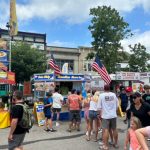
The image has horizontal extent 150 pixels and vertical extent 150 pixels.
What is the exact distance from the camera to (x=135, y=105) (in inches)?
299

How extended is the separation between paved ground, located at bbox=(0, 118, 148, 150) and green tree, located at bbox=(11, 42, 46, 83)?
24272 mm

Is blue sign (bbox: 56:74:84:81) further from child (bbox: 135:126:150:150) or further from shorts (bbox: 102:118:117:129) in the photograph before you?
child (bbox: 135:126:150:150)

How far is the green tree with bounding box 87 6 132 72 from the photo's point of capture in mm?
39062

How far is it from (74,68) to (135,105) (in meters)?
49.2

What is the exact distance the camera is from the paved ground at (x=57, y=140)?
1024 cm

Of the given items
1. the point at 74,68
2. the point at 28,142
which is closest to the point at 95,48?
the point at 74,68

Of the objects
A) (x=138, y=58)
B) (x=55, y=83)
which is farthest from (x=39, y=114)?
(x=138, y=58)

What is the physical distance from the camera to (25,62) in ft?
126

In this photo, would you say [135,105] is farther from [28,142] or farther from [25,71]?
[25,71]

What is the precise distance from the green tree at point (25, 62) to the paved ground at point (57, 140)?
24272mm

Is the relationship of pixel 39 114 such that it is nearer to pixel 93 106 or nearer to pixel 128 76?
pixel 93 106

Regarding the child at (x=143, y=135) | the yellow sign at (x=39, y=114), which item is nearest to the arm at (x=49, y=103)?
the yellow sign at (x=39, y=114)

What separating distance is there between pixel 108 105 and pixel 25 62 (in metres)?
29.4

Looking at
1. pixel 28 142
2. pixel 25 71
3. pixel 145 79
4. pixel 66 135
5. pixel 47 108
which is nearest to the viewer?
pixel 28 142
